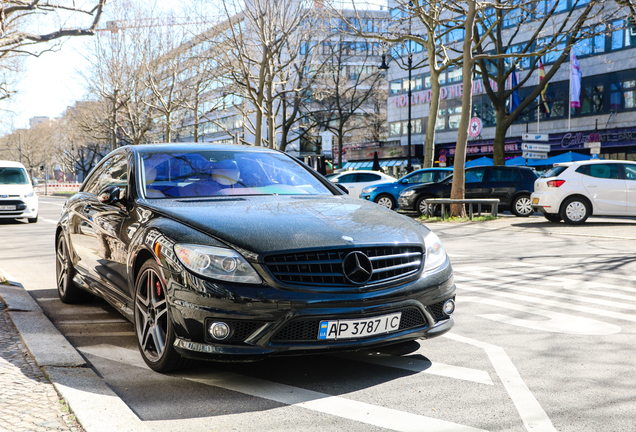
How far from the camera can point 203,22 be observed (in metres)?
30.9

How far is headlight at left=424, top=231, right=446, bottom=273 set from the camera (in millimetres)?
4223

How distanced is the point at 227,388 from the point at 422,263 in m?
1.40

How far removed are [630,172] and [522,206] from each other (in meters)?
4.94

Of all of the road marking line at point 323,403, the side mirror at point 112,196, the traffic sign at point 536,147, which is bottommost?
the road marking line at point 323,403

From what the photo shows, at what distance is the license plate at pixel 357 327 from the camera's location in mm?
3744

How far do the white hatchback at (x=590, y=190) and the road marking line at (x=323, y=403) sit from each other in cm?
1346

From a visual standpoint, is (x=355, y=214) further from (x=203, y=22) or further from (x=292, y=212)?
(x=203, y=22)

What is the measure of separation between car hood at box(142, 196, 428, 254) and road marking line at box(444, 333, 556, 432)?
981 mm

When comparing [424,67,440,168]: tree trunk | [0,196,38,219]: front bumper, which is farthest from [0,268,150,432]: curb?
[424,67,440,168]: tree trunk

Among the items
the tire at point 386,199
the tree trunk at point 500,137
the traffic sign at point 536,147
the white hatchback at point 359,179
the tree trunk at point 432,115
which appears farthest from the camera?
the traffic sign at point 536,147

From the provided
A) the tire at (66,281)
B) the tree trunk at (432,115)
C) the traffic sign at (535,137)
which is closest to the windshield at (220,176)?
the tire at (66,281)

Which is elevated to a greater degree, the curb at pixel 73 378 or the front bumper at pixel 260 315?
the front bumper at pixel 260 315

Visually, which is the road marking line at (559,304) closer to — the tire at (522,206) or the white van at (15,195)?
the tire at (522,206)

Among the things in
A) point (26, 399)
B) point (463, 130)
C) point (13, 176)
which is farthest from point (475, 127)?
point (26, 399)
